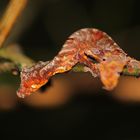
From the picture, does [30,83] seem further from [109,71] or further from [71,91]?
[71,91]

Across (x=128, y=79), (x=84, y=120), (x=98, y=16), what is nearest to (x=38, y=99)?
(x=84, y=120)

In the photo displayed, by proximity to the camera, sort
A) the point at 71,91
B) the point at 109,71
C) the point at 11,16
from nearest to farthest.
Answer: the point at 109,71, the point at 11,16, the point at 71,91

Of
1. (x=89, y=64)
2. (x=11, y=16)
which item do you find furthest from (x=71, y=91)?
(x=89, y=64)

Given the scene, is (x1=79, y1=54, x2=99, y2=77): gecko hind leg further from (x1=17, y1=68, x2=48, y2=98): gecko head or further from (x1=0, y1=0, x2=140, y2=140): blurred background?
(x1=0, y1=0, x2=140, y2=140): blurred background

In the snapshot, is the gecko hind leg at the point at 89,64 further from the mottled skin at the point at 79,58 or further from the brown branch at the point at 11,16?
the brown branch at the point at 11,16

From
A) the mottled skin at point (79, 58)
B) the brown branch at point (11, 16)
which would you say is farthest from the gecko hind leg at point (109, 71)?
the brown branch at point (11, 16)
